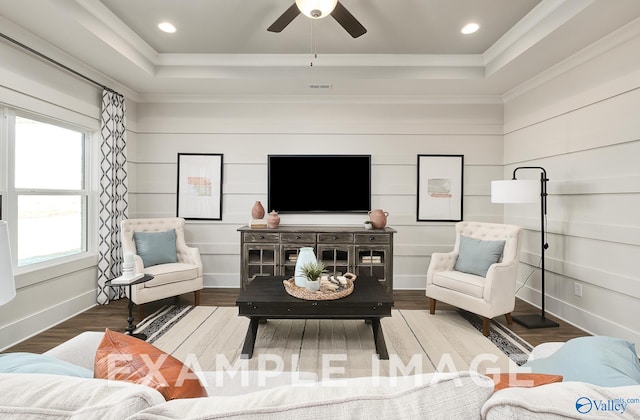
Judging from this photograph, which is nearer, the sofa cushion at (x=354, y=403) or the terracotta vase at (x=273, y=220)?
the sofa cushion at (x=354, y=403)

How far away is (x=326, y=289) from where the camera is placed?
98.4 inches

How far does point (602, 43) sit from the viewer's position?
270 centimetres

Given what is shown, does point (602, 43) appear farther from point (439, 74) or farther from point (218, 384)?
point (218, 384)

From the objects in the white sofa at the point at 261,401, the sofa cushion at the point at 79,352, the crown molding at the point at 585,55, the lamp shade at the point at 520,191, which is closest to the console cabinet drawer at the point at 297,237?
the lamp shade at the point at 520,191

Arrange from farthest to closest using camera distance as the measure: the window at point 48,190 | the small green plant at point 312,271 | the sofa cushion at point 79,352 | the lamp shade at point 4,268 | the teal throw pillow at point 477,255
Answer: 1. the teal throw pillow at point 477,255
2. the window at point 48,190
3. the small green plant at point 312,271
4. the sofa cushion at point 79,352
5. the lamp shade at point 4,268

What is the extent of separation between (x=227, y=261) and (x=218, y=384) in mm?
3157

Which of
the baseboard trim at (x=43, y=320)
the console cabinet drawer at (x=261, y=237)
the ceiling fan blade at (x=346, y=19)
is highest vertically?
the ceiling fan blade at (x=346, y=19)

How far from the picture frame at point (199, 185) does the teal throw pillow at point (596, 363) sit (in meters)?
3.83

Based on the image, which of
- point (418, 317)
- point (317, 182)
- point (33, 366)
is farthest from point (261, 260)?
point (33, 366)

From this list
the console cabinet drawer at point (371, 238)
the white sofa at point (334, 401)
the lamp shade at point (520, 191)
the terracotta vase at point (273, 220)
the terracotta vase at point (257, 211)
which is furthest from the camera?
the terracotta vase at point (257, 211)

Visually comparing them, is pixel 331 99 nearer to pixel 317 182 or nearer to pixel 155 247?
pixel 317 182

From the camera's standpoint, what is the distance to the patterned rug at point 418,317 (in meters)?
2.52

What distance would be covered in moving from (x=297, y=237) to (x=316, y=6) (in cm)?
235

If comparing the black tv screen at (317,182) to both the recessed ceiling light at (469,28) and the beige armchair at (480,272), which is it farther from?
the recessed ceiling light at (469,28)
